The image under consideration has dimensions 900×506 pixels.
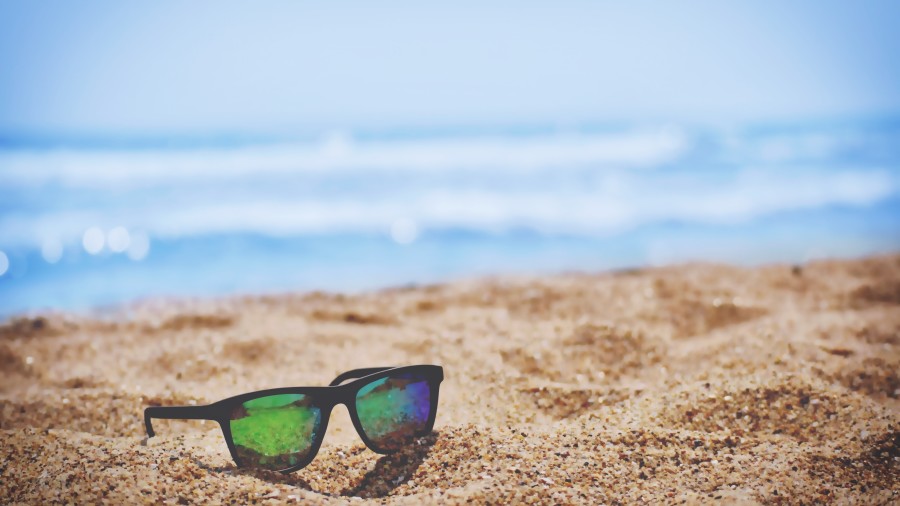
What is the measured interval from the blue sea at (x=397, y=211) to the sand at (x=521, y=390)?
1569mm

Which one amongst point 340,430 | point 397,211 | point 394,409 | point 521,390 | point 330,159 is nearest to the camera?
point 394,409

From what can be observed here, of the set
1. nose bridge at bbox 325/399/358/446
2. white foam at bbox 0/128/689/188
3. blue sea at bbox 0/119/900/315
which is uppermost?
white foam at bbox 0/128/689/188

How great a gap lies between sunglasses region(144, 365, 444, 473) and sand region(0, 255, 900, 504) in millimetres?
57

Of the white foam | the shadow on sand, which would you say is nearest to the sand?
the shadow on sand

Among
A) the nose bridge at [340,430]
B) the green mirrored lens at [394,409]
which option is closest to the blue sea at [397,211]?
the nose bridge at [340,430]

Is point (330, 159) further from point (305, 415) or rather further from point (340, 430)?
point (305, 415)

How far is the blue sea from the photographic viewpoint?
5.88 m

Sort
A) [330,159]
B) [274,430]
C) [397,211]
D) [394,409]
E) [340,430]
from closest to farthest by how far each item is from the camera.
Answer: [274,430] < [394,409] < [340,430] < [397,211] < [330,159]

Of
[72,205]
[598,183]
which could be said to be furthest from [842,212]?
[72,205]

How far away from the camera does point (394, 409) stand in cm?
198

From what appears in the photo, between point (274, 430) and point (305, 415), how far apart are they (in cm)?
9

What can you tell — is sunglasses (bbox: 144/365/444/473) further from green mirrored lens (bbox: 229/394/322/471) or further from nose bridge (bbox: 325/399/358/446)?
nose bridge (bbox: 325/399/358/446)

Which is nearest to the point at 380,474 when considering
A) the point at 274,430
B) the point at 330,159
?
the point at 274,430

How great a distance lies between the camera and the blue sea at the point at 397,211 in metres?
5.88
